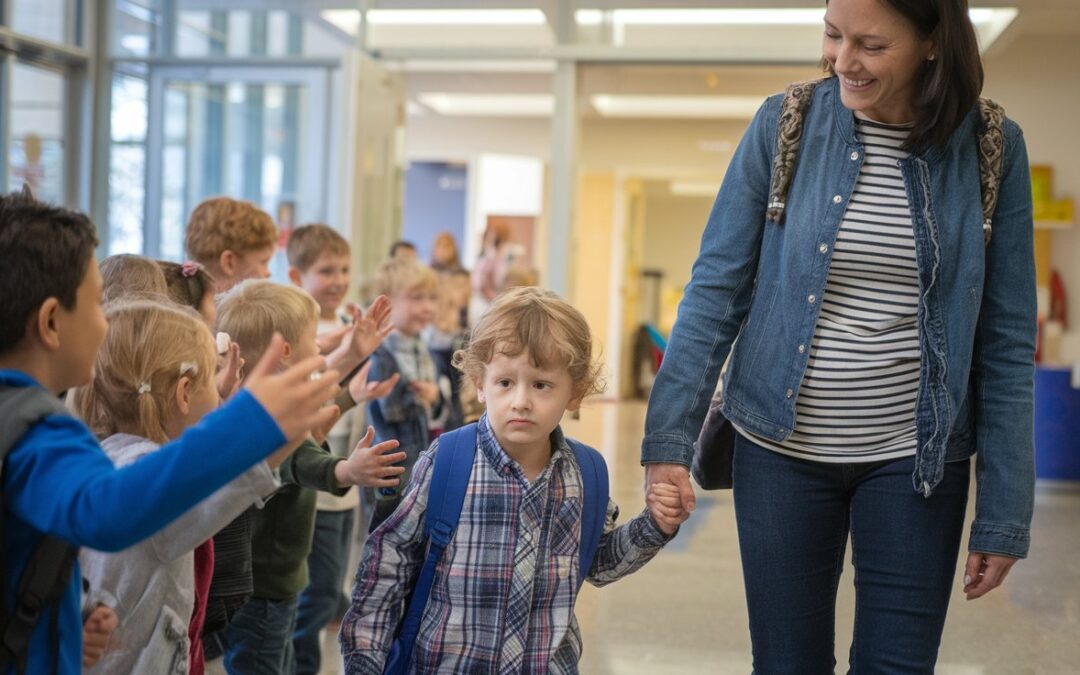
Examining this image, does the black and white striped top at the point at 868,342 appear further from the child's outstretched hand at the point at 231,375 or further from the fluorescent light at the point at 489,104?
the fluorescent light at the point at 489,104

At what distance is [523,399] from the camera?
1868 mm

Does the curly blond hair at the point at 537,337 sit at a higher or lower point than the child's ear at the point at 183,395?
higher

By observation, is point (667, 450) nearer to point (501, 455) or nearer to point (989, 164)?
point (501, 455)

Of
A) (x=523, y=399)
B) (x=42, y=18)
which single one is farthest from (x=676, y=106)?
(x=523, y=399)

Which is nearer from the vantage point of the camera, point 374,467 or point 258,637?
point 374,467

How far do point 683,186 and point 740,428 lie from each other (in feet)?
57.7

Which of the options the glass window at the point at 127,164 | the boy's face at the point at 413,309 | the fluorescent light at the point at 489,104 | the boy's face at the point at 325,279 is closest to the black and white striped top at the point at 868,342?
the boy's face at the point at 325,279

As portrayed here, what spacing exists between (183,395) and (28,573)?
49 cm

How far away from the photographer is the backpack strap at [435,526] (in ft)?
6.01

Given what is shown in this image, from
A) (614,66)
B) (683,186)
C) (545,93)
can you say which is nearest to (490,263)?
(614,66)

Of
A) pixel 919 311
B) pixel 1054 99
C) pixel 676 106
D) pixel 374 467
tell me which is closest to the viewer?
pixel 919 311

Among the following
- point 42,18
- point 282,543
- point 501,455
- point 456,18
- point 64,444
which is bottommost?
point 282,543

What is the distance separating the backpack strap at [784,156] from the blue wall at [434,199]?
12.7 metres

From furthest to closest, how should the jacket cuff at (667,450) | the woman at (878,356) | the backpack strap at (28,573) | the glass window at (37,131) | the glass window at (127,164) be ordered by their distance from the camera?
the glass window at (127,164) → the glass window at (37,131) → the jacket cuff at (667,450) → the woman at (878,356) → the backpack strap at (28,573)
